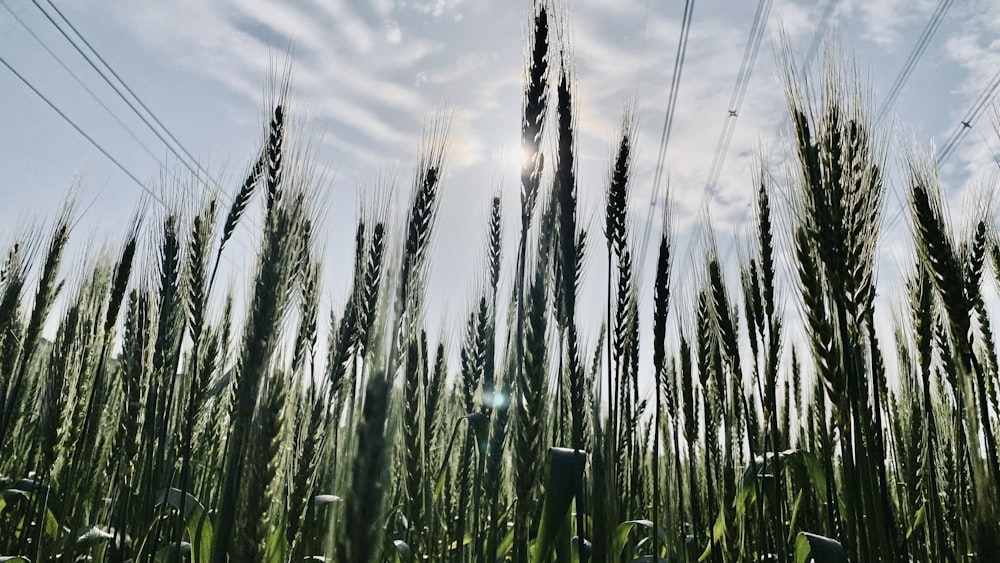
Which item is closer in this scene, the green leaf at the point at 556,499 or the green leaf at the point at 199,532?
the green leaf at the point at 556,499

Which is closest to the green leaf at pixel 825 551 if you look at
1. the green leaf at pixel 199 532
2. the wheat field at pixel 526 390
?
the wheat field at pixel 526 390

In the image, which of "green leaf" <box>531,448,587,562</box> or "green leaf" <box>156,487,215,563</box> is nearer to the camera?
"green leaf" <box>531,448,587,562</box>

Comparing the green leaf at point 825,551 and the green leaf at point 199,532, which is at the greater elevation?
the green leaf at point 825,551

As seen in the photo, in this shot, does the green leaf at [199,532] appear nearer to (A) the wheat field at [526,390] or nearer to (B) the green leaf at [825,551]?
(A) the wheat field at [526,390]

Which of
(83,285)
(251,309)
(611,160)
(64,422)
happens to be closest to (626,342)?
(611,160)

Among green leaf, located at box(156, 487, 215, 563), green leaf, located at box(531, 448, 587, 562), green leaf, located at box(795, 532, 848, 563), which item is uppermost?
green leaf, located at box(531, 448, 587, 562)

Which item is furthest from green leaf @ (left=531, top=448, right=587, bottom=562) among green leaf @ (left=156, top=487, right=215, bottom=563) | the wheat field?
green leaf @ (left=156, top=487, right=215, bottom=563)

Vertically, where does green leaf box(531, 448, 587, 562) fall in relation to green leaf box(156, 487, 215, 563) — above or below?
above

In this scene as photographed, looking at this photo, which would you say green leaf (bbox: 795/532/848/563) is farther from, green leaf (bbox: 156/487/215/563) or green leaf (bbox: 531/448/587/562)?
green leaf (bbox: 156/487/215/563)

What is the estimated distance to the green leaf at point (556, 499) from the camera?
161 cm

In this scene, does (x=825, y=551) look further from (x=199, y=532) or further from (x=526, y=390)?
(x=199, y=532)

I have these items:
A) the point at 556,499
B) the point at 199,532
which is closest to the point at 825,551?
the point at 556,499

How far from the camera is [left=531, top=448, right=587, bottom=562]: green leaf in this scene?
1612mm

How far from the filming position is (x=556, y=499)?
5.35 ft
